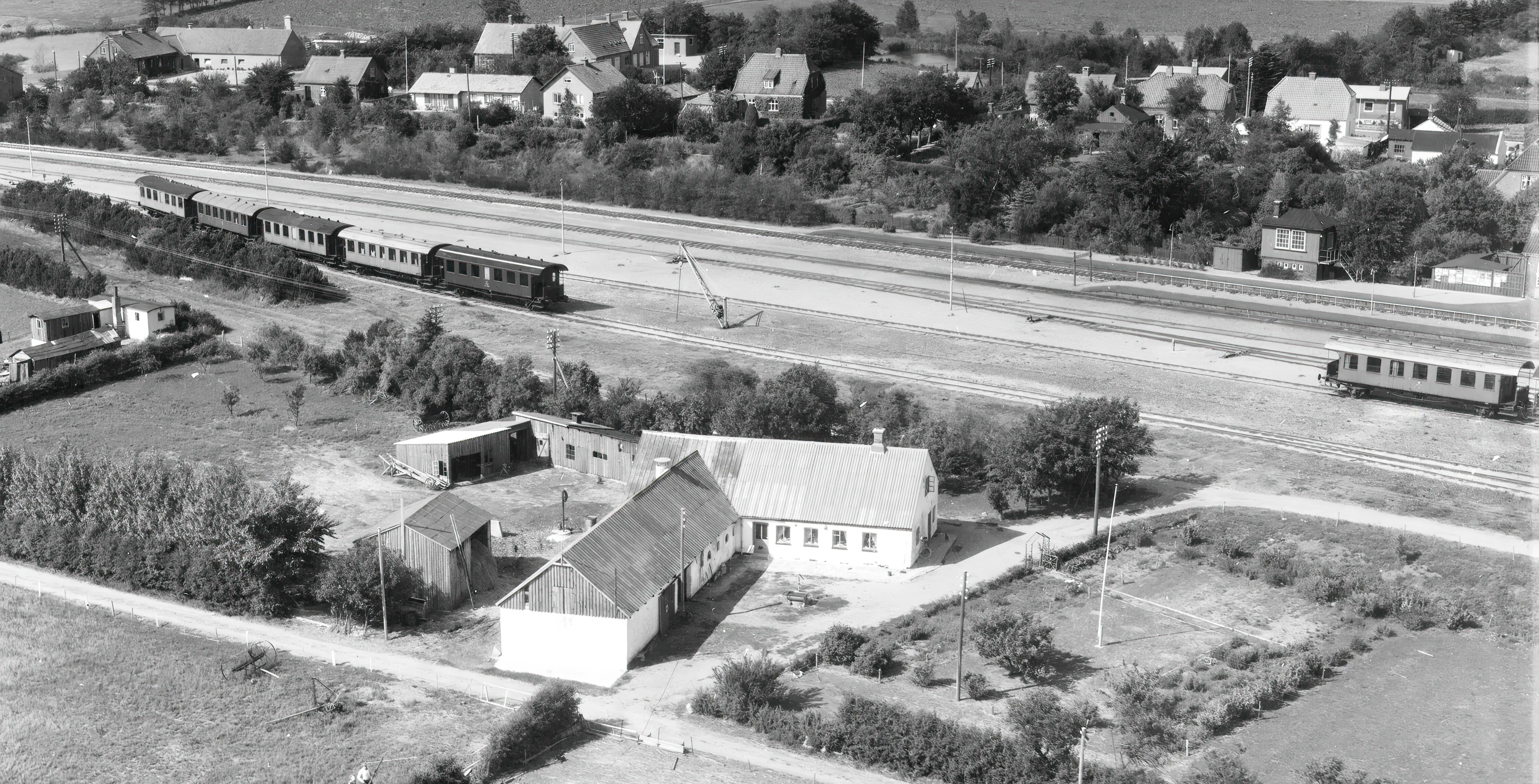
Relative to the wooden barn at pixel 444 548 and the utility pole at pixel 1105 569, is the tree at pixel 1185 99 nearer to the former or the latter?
the utility pole at pixel 1105 569

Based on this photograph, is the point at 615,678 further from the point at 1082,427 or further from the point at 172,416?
the point at 172,416

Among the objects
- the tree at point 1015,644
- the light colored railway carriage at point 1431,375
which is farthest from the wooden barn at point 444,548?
the light colored railway carriage at point 1431,375

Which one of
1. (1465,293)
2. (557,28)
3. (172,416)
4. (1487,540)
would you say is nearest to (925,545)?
(1487,540)

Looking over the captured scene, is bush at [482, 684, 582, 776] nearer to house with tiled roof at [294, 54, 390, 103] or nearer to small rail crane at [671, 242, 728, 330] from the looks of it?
small rail crane at [671, 242, 728, 330]

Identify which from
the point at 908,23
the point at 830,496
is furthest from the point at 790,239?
the point at 908,23

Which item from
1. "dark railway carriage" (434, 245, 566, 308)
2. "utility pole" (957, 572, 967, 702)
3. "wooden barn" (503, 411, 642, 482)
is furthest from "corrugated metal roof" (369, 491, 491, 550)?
"dark railway carriage" (434, 245, 566, 308)
